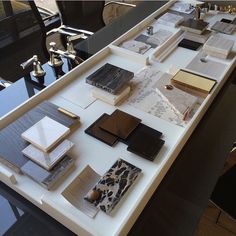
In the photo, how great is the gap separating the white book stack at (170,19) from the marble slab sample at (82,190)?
1175 millimetres

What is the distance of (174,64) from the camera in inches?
54.9

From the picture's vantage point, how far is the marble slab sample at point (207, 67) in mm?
1319

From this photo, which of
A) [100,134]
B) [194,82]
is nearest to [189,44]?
[194,82]

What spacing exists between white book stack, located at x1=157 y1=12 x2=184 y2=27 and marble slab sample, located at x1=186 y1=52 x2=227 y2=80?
0.37 meters

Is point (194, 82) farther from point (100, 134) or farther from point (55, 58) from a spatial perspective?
point (55, 58)

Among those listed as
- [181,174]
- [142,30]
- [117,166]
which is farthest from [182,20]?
[117,166]

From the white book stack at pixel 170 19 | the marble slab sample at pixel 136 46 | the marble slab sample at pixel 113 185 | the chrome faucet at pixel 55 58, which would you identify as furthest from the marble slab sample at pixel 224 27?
the marble slab sample at pixel 113 185

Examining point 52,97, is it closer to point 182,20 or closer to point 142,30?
point 142,30

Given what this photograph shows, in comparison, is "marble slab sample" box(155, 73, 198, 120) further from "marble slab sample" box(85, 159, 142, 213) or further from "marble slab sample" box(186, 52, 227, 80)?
"marble slab sample" box(85, 159, 142, 213)

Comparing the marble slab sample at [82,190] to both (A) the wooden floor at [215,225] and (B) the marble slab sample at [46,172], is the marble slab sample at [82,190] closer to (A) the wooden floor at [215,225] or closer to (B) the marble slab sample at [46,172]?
(B) the marble slab sample at [46,172]

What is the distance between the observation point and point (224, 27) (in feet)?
5.52

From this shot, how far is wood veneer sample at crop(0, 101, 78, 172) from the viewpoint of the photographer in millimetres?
874

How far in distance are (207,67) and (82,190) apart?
88 cm

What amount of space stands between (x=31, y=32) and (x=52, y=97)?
0.87 metres
